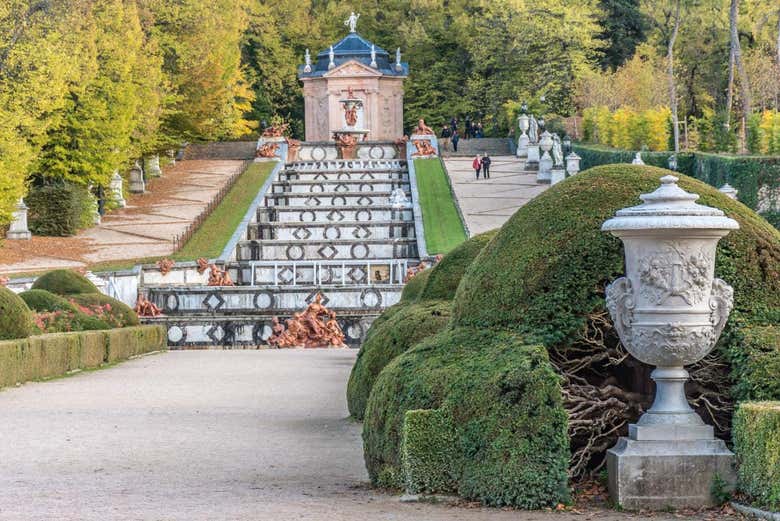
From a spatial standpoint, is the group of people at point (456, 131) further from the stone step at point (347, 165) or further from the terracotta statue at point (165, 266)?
the terracotta statue at point (165, 266)

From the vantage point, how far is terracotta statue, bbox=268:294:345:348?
31.3 m

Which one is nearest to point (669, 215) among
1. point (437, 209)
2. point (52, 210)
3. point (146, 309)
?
point (146, 309)

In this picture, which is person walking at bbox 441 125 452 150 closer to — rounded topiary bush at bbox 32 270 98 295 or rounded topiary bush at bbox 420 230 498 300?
rounded topiary bush at bbox 32 270 98 295

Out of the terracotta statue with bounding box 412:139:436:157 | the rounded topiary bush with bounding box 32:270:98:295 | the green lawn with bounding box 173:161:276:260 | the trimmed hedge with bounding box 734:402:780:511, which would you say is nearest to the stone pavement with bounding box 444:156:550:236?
the terracotta statue with bounding box 412:139:436:157

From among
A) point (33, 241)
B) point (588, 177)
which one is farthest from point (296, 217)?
point (588, 177)

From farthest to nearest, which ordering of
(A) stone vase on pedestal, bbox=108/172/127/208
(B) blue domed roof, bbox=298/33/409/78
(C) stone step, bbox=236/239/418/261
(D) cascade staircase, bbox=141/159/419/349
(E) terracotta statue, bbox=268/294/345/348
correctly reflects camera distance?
(B) blue domed roof, bbox=298/33/409/78
(A) stone vase on pedestal, bbox=108/172/127/208
(C) stone step, bbox=236/239/418/261
(D) cascade staircase, bbox=141/159/419/349
(E) terracotta statue, bbox=268/294/345/348

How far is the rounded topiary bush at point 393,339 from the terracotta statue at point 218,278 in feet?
75.4

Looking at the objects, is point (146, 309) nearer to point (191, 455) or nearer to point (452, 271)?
point (452, 271)

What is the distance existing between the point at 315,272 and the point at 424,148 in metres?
22.1

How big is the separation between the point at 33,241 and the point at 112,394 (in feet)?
80.7

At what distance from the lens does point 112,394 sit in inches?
690

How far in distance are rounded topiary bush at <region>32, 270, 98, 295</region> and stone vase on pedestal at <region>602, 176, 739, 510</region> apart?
19533mm

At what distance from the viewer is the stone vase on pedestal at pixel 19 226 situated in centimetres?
4094

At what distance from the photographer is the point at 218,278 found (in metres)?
36.6
